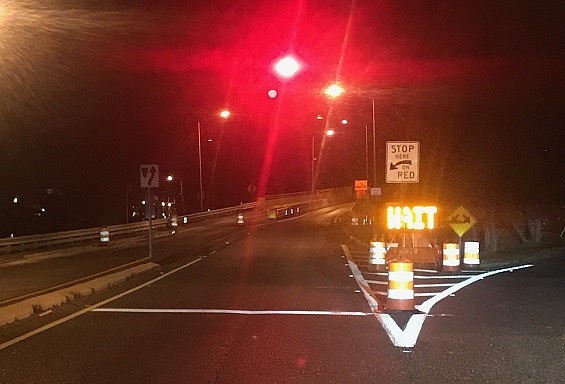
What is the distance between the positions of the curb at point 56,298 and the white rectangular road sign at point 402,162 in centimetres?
708

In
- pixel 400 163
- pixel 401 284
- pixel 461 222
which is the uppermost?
pixel 400 163

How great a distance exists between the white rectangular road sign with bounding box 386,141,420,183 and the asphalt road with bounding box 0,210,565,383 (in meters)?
2.65

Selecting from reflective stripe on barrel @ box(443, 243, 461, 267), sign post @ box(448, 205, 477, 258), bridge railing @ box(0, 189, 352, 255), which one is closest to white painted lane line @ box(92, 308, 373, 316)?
reflective stripe on barrel @ box(443, 243, 461, 267)

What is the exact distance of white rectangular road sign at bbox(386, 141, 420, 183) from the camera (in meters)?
15.8

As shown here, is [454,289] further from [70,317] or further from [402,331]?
[70,317]

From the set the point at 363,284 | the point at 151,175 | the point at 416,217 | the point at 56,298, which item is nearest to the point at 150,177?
the point at 151,175

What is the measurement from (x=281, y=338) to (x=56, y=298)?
6.15 metres

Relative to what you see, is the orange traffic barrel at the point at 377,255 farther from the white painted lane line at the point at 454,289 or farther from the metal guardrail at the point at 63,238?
the metal guardrail at the point at 63,238

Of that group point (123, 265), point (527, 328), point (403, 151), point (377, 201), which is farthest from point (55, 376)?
point (377, 201)

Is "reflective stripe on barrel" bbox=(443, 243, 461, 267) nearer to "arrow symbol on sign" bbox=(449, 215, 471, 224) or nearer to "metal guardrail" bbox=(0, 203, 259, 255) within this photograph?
"arrow symbol on sign" bbox=(449, 215, 471, 224)

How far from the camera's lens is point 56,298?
15180mm

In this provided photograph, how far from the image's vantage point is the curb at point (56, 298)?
13102mm

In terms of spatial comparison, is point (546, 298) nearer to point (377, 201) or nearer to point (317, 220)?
point (377, 201)

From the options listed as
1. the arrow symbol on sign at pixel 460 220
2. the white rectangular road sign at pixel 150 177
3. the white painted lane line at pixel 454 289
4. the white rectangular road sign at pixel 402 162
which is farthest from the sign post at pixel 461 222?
the white rectangular road sign at pixel 150 177
